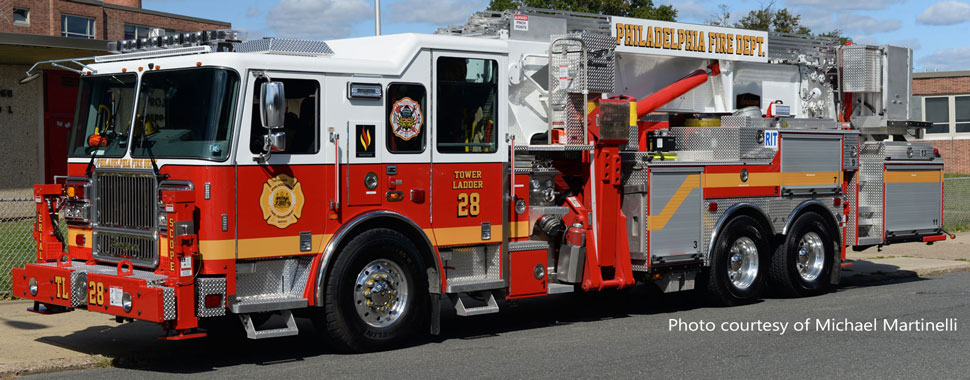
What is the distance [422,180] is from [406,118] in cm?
57

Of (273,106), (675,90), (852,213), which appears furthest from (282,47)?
(852,213)

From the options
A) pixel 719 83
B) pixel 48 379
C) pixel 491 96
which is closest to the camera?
pixel 48 379

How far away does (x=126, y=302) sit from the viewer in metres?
8.09

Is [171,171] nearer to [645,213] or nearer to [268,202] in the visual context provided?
[268,202]

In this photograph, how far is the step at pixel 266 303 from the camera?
8.21 m

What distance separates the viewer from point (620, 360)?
8656mm

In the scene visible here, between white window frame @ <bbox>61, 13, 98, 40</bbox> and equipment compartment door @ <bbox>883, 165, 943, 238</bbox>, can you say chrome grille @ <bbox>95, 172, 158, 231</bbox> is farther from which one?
white window frame @ <bbox>61, 13, 98, 40</bbox>

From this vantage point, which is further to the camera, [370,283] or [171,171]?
[370,283]

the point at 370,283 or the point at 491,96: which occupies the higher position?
the point at 491,96

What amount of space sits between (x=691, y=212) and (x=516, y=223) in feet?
7.88

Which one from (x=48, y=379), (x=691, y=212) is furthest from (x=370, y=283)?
(x=691, y=212)

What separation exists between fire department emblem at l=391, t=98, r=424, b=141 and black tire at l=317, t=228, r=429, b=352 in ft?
2.87

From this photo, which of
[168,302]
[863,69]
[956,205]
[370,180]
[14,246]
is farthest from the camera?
[956,205]

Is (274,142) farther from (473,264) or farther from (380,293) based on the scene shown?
(473,264)
